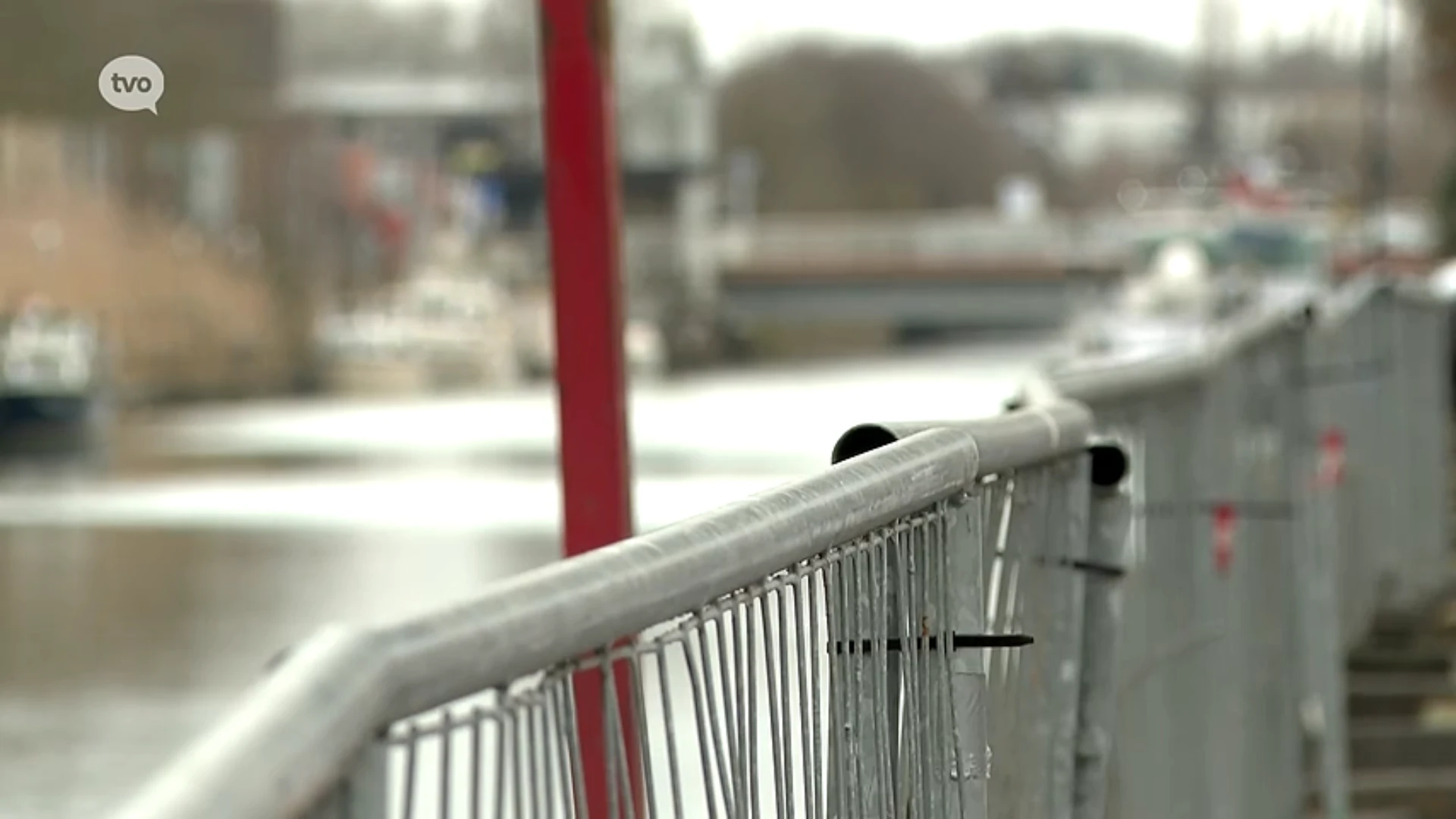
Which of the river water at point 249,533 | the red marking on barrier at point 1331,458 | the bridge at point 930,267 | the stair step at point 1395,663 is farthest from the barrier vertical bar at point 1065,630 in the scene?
the bridge at point 930,267

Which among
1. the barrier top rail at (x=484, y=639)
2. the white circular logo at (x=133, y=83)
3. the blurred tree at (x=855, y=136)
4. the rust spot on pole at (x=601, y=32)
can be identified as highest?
the rust spot on pole at (x=601, y=32)

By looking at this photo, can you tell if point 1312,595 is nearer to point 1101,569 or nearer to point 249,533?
point 1101,569

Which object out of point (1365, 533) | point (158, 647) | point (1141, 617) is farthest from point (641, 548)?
point (158, 647)

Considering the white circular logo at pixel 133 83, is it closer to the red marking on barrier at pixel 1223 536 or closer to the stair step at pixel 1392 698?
the red marking on barrier at pixel 1223 536

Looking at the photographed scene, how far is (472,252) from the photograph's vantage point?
112m

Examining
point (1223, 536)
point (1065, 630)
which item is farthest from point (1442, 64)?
point (1065, 630)

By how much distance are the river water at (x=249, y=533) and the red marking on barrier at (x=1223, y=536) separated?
85cm

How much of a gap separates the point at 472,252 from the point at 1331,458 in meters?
103

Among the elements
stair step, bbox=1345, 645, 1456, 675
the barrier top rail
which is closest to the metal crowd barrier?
the barrier top rail

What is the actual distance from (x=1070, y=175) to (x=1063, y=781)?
4633 inches

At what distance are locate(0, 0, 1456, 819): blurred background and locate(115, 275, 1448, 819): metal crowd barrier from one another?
1632mm

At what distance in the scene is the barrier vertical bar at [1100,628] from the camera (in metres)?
4.55

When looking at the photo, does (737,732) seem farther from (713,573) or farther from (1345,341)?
(1345,341)

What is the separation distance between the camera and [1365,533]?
39.7ft
